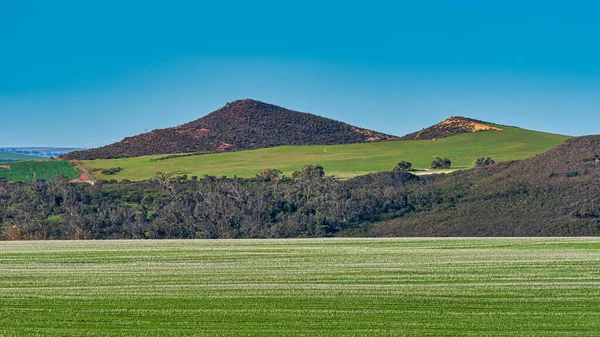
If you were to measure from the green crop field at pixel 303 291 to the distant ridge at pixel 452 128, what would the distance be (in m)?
71.6

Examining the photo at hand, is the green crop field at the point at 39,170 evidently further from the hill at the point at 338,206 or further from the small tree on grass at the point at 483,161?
the small tree on grass at the point at 483,161

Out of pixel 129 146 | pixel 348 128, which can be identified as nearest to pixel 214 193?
pixel 129 146

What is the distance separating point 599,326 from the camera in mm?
13445

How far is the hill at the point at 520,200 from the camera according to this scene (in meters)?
40.6

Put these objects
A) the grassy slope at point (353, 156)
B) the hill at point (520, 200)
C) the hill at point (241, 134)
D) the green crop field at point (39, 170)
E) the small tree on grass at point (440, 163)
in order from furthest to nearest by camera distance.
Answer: the hill at point (241, 134) < the grassy slope at point (353, 156) < the green crop field at point (39, 170) < the small tree on grass at point (440, 163) < the hill at point (520, 200)

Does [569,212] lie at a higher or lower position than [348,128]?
lower

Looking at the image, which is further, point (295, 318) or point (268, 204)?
point (268, 204)

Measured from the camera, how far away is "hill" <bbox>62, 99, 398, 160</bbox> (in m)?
97.9

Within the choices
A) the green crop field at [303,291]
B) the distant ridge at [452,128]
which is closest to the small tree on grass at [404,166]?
the distant ridge at [452,128]

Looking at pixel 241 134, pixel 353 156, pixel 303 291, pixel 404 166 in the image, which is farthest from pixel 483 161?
pixel 303 291

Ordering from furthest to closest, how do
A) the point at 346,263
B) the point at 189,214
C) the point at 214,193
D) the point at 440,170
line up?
the point at 440,170, the point at 214,193, the point at 189,214, the point at 346,263

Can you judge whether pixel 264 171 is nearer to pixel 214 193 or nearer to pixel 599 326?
pixel 214 193

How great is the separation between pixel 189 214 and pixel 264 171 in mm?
22114

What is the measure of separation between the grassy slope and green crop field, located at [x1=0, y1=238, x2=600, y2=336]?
1765 inches
